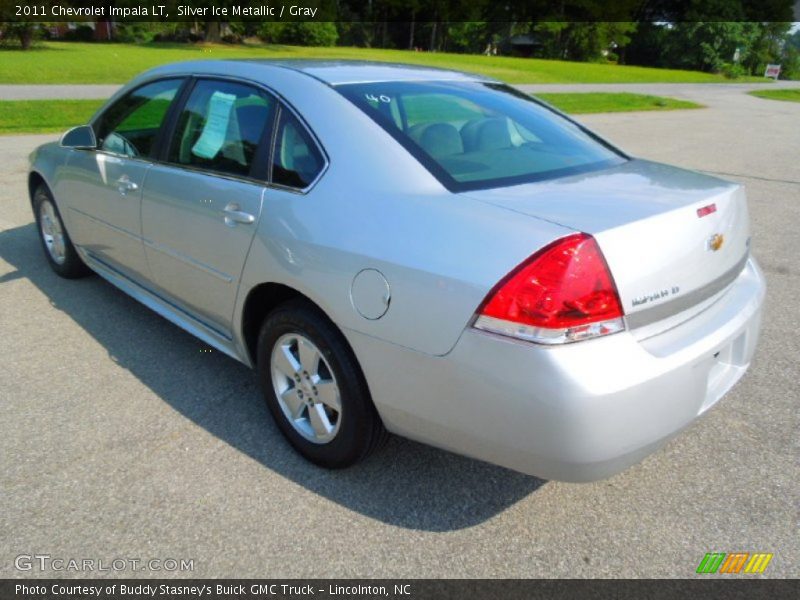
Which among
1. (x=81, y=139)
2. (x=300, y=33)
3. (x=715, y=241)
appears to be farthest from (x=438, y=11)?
(x=715, y=241)

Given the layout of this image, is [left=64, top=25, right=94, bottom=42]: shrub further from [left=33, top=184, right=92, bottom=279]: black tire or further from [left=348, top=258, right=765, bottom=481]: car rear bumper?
[left=348, top=258, right=765, bottom=481]: car rear bumper

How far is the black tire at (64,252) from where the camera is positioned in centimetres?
466

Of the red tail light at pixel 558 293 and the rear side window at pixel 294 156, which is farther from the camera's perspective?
the rear side window at pixel 294 156

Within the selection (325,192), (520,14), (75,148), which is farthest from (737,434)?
(520,14)

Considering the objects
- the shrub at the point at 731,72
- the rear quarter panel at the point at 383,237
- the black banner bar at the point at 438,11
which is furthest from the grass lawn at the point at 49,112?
the shrub at the point at 731,72

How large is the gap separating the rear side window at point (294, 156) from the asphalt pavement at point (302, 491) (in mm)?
1168

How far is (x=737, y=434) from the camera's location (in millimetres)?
3076

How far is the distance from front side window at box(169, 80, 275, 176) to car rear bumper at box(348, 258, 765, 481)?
44.9 inches

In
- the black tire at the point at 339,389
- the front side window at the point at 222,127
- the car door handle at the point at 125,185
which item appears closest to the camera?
the black tire at the point at 339,389

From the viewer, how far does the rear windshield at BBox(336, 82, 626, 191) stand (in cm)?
257

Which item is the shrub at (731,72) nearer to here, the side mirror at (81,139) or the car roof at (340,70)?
the car roof at (340,70)

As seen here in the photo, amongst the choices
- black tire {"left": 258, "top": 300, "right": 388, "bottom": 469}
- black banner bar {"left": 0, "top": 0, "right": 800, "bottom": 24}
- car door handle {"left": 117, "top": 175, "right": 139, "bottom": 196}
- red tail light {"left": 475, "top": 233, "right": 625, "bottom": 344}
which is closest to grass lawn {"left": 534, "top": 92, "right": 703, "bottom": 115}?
car door handle {"left": 117, "top": 175, "right": 139, "bottom": 196}

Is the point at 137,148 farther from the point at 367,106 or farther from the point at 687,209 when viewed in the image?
the point at 687,209

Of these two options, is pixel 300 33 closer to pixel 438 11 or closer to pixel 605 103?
pixel 438 11
